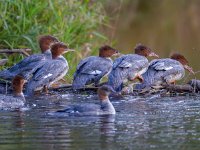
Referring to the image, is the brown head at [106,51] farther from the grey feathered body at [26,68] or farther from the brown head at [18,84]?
the brown head at [18,84]

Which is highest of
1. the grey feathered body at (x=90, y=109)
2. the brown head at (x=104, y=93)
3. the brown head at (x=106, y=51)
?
the brown head at (x=106, y=51)

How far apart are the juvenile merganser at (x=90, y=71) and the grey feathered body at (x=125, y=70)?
0.28 m

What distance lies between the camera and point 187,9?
2912 cm

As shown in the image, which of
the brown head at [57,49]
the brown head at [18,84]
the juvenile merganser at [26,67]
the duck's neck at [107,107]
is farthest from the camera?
the brown head at [57,49]

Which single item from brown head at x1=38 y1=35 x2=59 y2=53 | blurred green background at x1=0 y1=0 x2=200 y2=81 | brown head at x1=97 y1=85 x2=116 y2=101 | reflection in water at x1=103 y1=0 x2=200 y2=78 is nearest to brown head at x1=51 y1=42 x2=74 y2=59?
brown head at x1=38 y1=35 x2=59 y2=53

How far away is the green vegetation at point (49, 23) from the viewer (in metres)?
15.5

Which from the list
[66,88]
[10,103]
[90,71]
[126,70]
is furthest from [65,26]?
[10,103]

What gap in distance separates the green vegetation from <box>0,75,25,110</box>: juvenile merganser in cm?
238

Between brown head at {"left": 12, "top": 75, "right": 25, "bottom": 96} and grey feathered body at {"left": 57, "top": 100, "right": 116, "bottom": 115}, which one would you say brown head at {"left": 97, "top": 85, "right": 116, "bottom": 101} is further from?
brown head at {"left": 12, "top": 75, "right": 25, "bottom": 96}

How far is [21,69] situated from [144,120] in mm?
3702

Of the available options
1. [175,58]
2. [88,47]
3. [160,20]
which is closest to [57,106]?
[175,58]

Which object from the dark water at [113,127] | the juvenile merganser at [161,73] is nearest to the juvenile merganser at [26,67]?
the dark water at [113,127]

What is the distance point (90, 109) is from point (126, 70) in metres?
2.44

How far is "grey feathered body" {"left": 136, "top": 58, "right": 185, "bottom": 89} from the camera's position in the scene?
45.3ft
